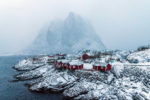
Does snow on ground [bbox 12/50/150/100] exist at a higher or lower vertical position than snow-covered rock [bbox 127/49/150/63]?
lower

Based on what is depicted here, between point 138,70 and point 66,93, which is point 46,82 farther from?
point 138,70

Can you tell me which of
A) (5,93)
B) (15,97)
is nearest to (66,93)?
(15,97)

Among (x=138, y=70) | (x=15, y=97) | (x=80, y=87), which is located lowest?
(x=15, y=97)

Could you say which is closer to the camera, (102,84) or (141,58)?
(102,84)

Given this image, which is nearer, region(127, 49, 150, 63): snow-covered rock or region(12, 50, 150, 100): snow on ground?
region(12, 50, 150, 100): snow on ground

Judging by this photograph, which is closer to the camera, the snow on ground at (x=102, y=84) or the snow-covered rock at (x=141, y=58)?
the snow on ground at (x=102, y=84)

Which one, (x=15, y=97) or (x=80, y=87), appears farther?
(x=80, y=87)

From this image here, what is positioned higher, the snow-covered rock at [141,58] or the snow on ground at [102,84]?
the snow-covered rock at [141,58]

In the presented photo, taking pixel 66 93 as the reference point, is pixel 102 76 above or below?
above

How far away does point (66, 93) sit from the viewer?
40.9 metres

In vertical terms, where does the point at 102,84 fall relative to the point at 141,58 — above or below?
below

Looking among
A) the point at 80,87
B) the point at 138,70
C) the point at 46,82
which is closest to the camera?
the point at 80,87

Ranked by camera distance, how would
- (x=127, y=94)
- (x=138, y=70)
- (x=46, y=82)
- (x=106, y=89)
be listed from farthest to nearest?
(x=138, y=70) < (x=46, y=82) < (x=106, y=89) < (x=127, y=94)

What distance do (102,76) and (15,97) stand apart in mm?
35362
